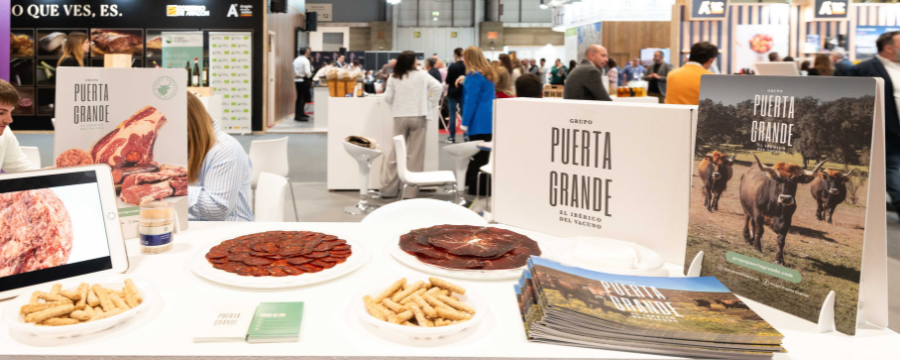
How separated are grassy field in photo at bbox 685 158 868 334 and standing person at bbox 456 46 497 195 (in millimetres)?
4806

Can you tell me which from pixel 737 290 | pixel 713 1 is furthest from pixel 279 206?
pixel 713 1

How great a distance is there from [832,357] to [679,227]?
1.51 feet

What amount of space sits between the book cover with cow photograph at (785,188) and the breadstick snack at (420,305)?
528 mm

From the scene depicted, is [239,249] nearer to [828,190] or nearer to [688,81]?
[828,190]

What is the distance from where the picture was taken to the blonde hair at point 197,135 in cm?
211

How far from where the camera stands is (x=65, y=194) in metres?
1.17

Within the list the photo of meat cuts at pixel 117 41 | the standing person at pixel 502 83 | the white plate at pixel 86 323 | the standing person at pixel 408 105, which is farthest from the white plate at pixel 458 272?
the photo of meat cuts at pixel 117 41

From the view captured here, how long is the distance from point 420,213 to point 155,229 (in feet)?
2.95

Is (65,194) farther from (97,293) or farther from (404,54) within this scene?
(404,54)

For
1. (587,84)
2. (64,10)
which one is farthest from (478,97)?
(64,10)

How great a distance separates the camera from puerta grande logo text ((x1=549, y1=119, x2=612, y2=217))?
145 cm

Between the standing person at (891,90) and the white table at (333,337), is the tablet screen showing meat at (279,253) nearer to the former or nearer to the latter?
the white table at (333,337)

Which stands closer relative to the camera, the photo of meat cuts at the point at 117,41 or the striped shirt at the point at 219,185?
the striped shirt at the point at 219,185

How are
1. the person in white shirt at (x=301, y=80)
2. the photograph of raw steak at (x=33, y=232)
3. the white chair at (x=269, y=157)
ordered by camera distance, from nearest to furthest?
1. the photograph of raw steak at (x=33, y=232)
2. the white chair at (x=269, y=157)
3. the person in white shirt at (x=301, y=80)
